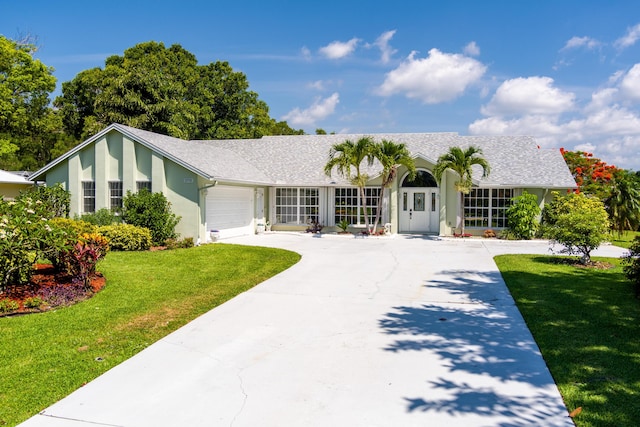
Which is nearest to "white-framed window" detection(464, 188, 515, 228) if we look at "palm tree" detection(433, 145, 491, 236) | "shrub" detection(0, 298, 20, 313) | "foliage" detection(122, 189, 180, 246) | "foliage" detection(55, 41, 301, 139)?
"palm tree" detection(433, 145, 491, 236)

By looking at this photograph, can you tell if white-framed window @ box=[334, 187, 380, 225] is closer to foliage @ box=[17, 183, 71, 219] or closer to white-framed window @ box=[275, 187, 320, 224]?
white-framed window @ box=[275, 187, 320, 224]

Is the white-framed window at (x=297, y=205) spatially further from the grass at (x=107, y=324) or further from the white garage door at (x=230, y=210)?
the grass at (x=107, y=324)

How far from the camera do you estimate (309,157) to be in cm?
2712

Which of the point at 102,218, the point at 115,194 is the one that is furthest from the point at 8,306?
the point at 115,194

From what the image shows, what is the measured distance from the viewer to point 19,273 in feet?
29.3

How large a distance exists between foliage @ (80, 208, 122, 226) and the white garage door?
3810mm

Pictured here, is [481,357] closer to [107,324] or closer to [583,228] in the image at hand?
[107,324]

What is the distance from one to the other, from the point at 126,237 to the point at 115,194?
411 centimetres

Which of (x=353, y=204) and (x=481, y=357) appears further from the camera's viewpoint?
(x=353, y=204)

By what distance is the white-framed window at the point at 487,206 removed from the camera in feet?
74.5

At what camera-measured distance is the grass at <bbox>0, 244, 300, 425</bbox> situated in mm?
5250

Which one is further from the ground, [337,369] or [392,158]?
[392,158]

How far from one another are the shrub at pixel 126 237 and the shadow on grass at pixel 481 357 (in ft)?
37.5

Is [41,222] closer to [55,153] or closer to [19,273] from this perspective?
[19,273]
